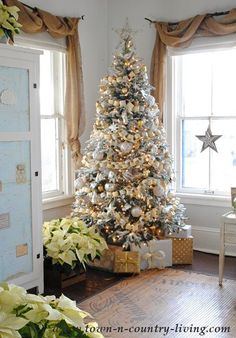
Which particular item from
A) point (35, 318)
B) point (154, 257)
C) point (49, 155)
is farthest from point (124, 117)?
point (35, 318)

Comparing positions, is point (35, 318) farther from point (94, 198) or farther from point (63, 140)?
point (63, 140)

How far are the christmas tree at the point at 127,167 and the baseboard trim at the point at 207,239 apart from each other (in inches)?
24.5

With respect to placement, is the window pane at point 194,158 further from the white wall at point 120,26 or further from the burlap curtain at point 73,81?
the burlap curtain at point 73,81

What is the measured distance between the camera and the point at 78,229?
147 inches

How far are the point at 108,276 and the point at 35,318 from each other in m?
3.07

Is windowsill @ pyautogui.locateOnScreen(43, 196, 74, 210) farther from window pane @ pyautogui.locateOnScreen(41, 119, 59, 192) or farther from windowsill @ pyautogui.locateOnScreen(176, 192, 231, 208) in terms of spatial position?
windowsill @ pyautogui.locateOnScreen(176, 192, 231, 208)

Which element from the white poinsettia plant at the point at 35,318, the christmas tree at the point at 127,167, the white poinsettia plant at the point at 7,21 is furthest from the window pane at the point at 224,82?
the white poinsettia plant at the point at 35,318

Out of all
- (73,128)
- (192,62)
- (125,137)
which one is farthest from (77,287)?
(192,62)

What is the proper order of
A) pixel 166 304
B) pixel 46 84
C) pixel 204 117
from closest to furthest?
pixel 166 304
pixel 46 84
pixel 204 117

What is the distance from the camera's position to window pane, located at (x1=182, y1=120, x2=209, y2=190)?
4.61 metres

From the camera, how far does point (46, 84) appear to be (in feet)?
14.2

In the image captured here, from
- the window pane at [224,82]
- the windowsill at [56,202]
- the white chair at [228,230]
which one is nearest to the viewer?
the white chair at [228,230]

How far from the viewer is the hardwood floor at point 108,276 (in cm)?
341

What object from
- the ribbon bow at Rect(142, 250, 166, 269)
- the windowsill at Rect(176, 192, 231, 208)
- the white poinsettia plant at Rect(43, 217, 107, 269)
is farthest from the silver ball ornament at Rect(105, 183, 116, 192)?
the windowsill at Rect(176, 192, 231, 208)
